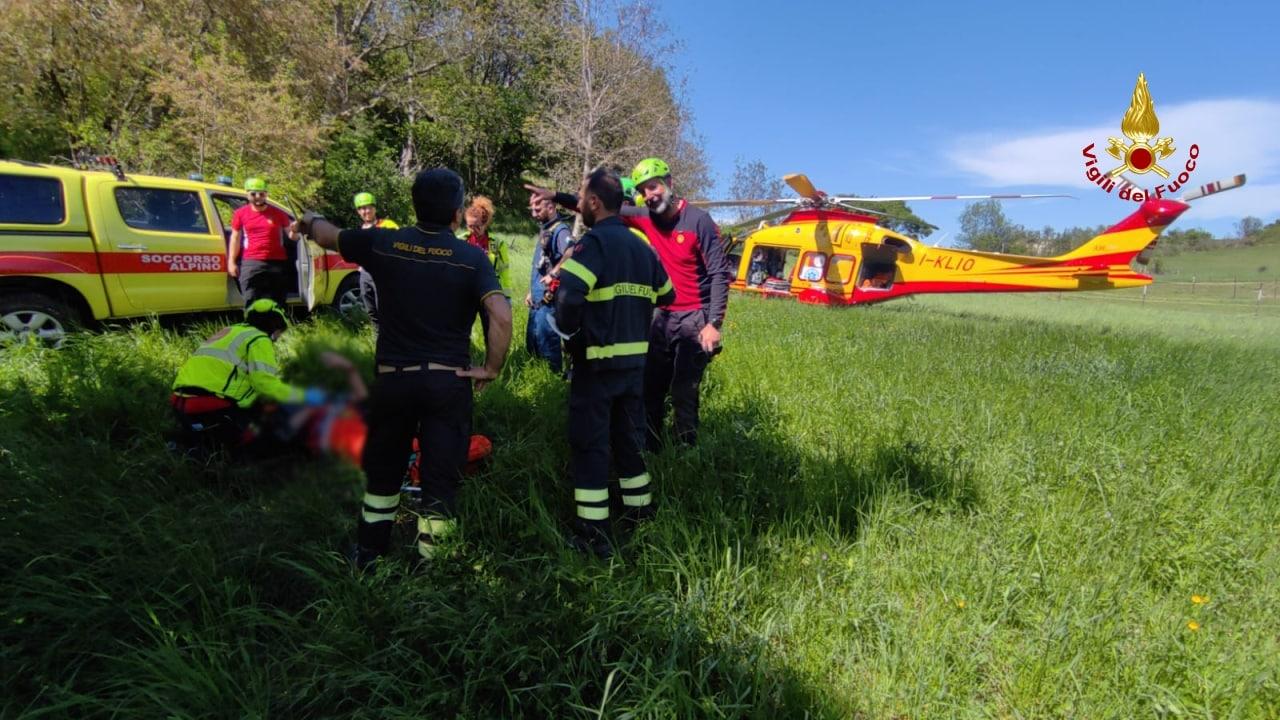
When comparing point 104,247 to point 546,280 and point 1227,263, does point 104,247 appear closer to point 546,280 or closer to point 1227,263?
point 546,280

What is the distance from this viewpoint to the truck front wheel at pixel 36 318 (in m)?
4.74

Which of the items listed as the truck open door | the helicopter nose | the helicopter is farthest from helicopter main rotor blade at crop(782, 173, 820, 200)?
the truck open door

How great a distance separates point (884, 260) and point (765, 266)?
10.8 ft

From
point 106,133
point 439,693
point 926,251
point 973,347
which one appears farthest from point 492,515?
point 106,133

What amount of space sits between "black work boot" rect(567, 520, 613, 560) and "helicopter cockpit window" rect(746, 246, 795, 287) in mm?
13903

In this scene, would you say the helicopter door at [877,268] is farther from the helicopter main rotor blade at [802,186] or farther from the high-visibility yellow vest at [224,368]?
the high-visibility yellow vest at [224,368]

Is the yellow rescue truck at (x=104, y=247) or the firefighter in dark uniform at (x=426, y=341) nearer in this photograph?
the firefighter in dark uniform at (x=426, y=341)

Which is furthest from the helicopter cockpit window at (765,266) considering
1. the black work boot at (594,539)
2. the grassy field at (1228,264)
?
the grassy field at (1228,264)

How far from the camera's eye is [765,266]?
1616cm

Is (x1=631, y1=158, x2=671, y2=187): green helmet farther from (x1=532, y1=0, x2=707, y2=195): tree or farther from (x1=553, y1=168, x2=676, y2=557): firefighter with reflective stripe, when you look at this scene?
(x1=532, y1=0, x2=707, y2=195): tree

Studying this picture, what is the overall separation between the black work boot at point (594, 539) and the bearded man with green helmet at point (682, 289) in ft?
3.72

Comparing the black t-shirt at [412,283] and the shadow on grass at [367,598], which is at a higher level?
the black t-shirt at [412,283]

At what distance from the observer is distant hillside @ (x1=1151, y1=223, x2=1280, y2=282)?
37156 millimetres

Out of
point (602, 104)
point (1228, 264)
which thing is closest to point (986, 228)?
point (1228, 264)
